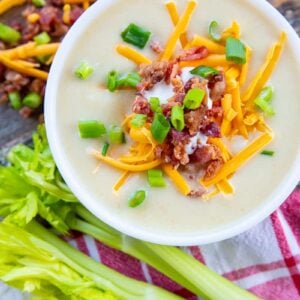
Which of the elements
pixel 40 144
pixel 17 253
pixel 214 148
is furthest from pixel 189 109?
pixel 17 253

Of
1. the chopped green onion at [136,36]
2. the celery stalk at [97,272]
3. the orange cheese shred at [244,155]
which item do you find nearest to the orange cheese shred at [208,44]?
the chopped green onion at [136,36]

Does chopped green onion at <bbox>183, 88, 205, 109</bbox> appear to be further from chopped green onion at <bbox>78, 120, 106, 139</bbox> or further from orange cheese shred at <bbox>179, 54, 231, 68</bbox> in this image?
Answer: chopped green onion at <bbox>78, 120, 106, 139</bbox>

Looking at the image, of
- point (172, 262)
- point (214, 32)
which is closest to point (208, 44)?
point (214, 32)

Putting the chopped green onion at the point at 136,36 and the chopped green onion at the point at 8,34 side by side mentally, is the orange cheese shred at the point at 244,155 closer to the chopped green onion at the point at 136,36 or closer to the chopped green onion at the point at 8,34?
the chopped green onion at the point at 136,36

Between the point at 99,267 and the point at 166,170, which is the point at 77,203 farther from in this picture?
the point at 166,170

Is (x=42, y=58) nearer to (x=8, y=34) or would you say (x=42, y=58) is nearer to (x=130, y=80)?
(x=8, y=34)

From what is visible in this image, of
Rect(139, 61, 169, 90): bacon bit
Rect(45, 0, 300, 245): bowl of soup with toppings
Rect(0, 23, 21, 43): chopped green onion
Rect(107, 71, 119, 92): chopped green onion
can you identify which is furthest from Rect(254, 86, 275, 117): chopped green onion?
Rect(0, 23, 21, 43): chopped green onion
